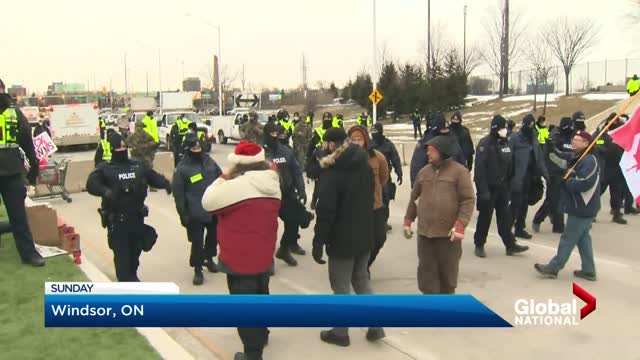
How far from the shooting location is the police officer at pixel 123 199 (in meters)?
6.17

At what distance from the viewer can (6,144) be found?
6.66 m

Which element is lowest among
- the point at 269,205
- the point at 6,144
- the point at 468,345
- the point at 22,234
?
the point at 468,345

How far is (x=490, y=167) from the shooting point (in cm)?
825

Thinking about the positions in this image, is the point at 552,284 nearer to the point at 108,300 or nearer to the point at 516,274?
the point at 516,274

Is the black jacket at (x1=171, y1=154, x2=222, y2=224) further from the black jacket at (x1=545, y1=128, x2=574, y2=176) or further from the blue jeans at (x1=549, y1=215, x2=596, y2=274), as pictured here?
the black jacket at (x1=545, y1=128, x2=574, y2=176)

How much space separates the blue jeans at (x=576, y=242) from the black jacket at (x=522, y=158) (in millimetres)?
1718

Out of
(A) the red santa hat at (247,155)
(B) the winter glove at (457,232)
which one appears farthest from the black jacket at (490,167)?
(A) the red santa hat at (247,155)

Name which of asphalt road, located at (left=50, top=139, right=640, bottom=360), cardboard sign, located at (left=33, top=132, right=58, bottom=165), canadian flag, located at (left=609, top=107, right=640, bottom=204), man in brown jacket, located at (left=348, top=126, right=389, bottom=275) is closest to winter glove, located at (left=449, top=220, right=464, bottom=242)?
asphalt road, located at (left=50, top=139, right=640, bottom=360)

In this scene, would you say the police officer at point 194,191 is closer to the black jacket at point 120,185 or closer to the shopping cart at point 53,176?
the black jacket at point 120,185

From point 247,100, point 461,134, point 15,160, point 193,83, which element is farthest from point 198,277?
point 193,83

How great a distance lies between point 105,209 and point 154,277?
5.81 ft

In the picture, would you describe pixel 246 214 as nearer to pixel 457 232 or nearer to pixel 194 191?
pixel 457 232

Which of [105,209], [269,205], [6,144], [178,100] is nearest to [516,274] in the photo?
[269,205]

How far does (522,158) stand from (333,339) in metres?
4.77
